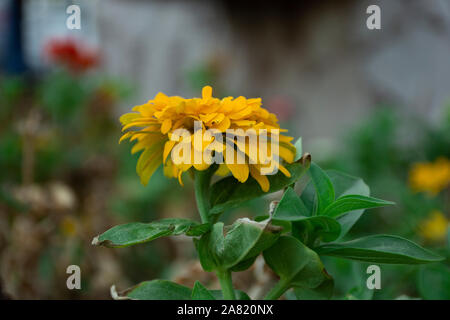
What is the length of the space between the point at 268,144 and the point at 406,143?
3.92 feet

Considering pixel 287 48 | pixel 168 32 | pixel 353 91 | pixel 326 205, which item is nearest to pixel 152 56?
pixel 168 32

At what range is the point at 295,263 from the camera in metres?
0.28

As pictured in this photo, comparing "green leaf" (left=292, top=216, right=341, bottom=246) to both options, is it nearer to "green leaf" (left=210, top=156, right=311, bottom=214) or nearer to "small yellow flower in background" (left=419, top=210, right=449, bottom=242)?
"green leaf" (left=210, top=156, right=311, bottom=214)

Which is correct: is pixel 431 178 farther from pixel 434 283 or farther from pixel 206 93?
pixel 206 93

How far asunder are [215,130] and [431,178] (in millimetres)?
847

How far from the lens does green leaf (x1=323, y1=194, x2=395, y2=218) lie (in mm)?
272

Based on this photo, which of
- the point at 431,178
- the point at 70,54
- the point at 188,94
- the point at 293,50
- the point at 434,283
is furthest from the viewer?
the point at 293,50

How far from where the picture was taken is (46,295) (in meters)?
0.62

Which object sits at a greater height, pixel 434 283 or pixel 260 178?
pixel 260 178

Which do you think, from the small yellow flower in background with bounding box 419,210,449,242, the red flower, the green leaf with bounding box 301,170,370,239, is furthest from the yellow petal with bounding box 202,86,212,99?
the red flower

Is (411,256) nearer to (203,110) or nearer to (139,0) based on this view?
(203,110)

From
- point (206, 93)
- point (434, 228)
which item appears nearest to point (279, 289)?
point (206, 93)

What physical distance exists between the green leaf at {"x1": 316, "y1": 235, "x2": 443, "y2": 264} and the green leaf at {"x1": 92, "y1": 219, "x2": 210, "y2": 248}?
0.27ft

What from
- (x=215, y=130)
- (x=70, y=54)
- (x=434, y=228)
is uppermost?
(x=70, y=54)
